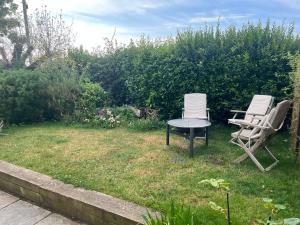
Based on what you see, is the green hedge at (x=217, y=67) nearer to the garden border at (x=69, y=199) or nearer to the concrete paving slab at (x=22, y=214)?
the garden border at (x=69, y=199)

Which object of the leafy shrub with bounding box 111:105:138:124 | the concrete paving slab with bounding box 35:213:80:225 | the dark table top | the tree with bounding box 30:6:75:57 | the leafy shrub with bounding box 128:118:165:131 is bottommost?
the concrete paving slab with bounding box 35:213:80:225

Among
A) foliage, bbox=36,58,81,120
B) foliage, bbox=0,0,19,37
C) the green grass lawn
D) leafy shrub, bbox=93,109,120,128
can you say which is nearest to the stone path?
the green grass lawn

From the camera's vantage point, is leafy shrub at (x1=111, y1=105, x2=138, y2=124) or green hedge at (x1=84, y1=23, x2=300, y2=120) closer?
green hedge at (x1=84, y1=23, x2=300, y2=120)

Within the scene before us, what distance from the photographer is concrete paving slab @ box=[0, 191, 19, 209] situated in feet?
13.3

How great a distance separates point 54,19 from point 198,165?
12050 millimetres

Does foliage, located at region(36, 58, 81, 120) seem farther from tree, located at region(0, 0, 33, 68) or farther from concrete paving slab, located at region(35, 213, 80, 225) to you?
concrete paving slab, located at region(35, 213, 80, 225)

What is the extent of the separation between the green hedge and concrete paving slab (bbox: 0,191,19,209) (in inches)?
192

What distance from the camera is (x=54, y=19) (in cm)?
1442

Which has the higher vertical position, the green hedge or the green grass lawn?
the green hedge

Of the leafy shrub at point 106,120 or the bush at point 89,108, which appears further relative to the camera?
the bush at point 89,108

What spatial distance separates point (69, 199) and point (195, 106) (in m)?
4.19

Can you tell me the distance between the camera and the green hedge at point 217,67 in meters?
7.00

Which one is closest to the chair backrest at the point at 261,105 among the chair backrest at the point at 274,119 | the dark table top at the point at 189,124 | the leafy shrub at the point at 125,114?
the dark table top at the point at 189,124

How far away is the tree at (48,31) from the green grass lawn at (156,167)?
7.86 meters
